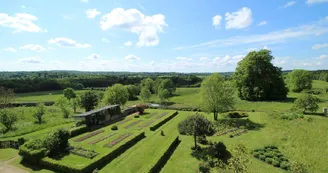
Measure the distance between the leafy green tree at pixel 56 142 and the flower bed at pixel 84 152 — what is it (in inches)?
60.7

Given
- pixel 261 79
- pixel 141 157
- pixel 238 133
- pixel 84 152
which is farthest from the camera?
pixel 261 79

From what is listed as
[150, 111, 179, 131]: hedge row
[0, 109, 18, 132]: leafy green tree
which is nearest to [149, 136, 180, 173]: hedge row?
[150, 111, 179, 131]: hedge row

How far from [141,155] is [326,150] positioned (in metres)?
23.0

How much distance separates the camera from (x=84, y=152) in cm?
2383

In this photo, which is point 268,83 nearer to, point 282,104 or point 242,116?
point 282,104

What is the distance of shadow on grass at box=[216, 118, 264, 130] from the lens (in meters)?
34.8

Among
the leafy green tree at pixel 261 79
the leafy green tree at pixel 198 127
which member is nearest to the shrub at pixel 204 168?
the leafy green tree at pixel 198 127

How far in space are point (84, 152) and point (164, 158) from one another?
32.3 feet

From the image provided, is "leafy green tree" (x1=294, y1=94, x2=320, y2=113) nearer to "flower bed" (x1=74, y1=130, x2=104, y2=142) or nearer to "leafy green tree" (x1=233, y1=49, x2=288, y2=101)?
"leafy green tree" (x1=233, y1=49, x2=288, y2=101)

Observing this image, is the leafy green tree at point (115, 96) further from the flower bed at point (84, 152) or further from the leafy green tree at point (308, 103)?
the leafy green tree at point (308, 103)

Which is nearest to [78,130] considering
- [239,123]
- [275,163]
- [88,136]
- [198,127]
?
[88,136]

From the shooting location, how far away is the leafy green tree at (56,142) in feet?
78.5

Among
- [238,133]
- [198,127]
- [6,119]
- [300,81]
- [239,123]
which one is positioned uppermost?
[300,81]

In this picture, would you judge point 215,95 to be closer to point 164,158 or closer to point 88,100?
point 164,158
